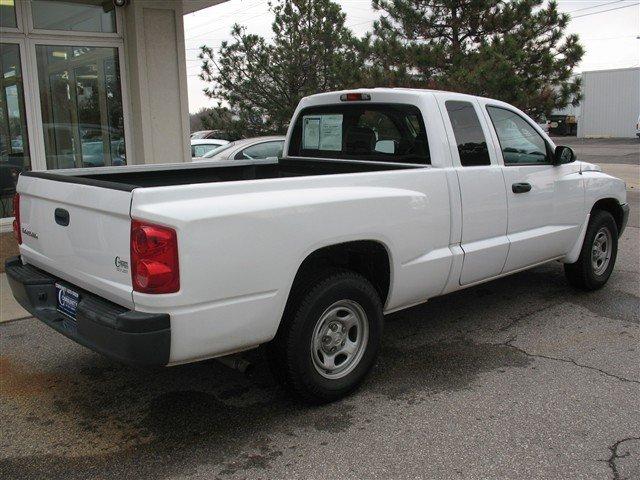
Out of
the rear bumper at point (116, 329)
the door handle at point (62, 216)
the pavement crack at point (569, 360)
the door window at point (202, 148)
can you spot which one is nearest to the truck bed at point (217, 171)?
the door handle at point (62, 216)

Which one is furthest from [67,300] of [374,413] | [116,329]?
[374,413]

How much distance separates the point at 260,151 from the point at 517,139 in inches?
205

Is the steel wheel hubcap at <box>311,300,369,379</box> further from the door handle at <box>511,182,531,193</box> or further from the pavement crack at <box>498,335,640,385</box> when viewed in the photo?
the door handle at <box>511,182,531,193</box>

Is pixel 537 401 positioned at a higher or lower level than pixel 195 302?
lower

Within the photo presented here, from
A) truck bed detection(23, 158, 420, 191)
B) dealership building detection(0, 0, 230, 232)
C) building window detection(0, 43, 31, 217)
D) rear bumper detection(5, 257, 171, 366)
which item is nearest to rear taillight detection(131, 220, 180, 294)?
rear bumper detection(5, 257, 171, 366)

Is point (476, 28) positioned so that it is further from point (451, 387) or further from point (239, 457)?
point (239, 457)

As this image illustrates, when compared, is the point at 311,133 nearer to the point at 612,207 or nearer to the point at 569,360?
the point at 569,360

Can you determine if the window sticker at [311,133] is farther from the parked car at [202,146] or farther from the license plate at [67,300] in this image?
the parked car at [202,146]

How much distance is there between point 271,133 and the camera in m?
16.2

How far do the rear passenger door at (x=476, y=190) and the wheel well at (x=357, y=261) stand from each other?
707 mm

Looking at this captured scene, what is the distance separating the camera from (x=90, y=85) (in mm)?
8273

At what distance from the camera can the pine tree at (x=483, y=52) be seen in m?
12.0

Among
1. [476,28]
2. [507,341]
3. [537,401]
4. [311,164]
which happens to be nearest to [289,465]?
[537,401]

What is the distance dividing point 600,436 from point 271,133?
1356 centimetres
